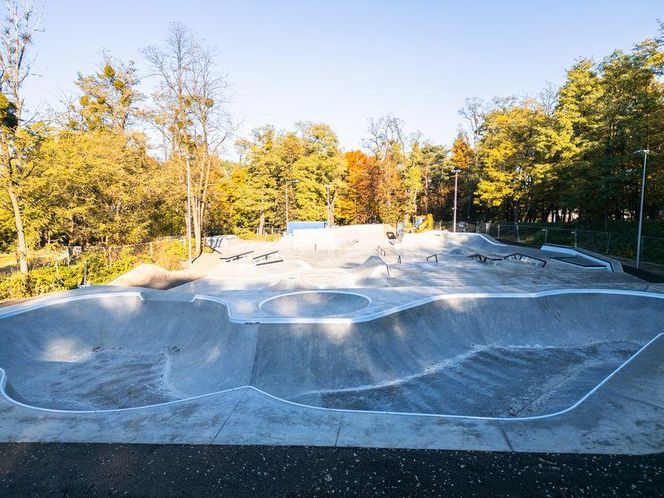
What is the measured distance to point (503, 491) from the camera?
3.92 m

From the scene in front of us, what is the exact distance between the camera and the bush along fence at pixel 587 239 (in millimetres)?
22344

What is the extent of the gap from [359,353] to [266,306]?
12.1 feet

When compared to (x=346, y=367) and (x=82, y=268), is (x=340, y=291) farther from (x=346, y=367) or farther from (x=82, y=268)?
(x=82, y=268)

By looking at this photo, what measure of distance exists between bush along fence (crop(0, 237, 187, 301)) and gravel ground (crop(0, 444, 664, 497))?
1273cm

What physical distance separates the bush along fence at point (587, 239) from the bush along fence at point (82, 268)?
27.2 m

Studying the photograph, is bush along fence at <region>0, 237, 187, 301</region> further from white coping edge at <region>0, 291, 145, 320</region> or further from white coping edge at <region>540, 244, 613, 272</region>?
white coping edge at <region>540, 244, 613, 272</region>

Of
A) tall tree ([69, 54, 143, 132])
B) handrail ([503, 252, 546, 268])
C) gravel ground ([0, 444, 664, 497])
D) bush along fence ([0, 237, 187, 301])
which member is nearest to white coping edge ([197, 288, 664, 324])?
gravel ground ([0, 444, 664, 497])

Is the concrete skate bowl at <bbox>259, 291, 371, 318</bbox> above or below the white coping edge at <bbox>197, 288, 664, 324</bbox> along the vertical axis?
below

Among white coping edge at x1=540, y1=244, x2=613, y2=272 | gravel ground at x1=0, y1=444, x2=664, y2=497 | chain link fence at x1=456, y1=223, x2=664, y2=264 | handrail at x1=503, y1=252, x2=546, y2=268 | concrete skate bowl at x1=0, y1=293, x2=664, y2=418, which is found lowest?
concrete skate bowl at x1=0, y1=293, x2=664, y2=418

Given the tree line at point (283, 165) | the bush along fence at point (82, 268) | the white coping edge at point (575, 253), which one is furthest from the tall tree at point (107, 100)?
the white coping edge at point (575, 253)

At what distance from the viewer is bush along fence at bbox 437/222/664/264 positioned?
22344 millimetres

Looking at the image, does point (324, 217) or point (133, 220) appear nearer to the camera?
point (133, 220)

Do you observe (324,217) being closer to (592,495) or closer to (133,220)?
(133,220)

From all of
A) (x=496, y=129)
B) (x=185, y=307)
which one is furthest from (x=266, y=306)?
(x=496, y=129)
